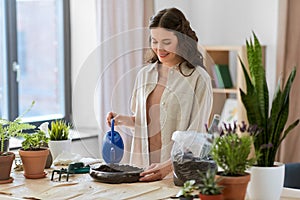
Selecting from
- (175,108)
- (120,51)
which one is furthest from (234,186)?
(120,51)

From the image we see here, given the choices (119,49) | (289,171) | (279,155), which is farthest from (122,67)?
(279,155)

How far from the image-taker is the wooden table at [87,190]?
2303 mm

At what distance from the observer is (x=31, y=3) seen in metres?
4.83

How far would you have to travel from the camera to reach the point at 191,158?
7.71 feet

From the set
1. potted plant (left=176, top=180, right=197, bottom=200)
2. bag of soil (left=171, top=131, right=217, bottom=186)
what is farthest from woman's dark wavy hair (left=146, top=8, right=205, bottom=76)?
potted plant (left=176, top=180, right=197, bottom=200)

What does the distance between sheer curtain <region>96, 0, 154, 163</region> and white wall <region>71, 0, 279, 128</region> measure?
0.17 meters

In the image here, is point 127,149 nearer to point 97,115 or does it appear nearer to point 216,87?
point 97,115

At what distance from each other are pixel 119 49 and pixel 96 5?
1.49 meters

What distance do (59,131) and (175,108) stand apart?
0.57 meters

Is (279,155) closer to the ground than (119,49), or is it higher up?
closer to the ground

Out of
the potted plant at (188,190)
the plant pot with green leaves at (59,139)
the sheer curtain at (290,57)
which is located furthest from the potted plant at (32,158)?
the sheer curtain at (290,57)

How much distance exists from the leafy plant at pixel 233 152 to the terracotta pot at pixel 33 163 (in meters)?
0.85

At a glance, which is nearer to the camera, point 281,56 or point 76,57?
point 281,56

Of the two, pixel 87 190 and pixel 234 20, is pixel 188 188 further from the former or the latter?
pixel 234 20
